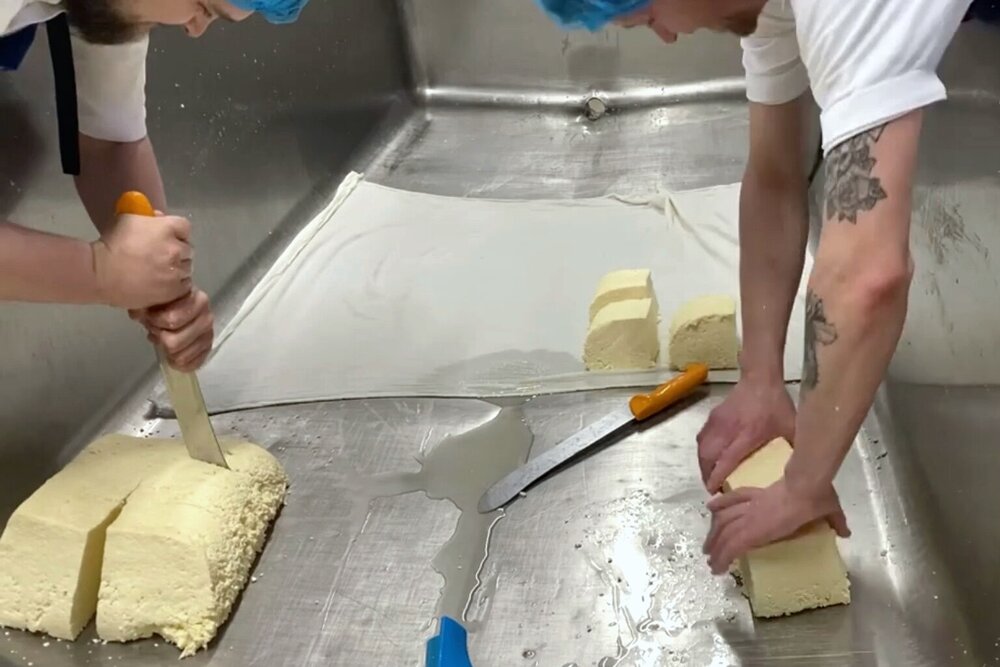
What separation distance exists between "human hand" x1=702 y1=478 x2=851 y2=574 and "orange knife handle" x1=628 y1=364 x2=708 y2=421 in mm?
192

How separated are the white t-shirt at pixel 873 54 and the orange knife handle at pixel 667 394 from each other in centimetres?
45

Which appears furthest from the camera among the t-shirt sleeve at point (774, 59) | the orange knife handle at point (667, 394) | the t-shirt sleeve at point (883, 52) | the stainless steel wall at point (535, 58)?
the stainless steel wall at point (535, 58)

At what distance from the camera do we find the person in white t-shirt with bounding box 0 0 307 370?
74 cm

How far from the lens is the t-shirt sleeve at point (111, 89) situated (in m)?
0.84

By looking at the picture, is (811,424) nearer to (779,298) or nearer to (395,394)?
(779,298)

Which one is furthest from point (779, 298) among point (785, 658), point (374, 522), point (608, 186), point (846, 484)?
point (608, 186)

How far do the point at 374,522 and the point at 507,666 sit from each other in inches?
7.9

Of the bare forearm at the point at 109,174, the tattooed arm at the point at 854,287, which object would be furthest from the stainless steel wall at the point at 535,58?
the tattooed arm at the point at 854,287

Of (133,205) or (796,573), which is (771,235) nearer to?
(796,573)

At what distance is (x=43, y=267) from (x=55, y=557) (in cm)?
23

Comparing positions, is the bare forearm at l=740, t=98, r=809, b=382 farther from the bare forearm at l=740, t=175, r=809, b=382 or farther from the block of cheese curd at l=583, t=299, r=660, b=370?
the block of cheese curd at l=583, t=299, r=660, b=370

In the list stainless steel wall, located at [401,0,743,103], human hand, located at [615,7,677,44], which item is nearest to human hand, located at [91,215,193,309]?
human hand, located at [615,7,677,44]

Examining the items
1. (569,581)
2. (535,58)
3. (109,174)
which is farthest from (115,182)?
(535,58)

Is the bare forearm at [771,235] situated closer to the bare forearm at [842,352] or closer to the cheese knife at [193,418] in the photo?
the bare forearm at [842,352]
